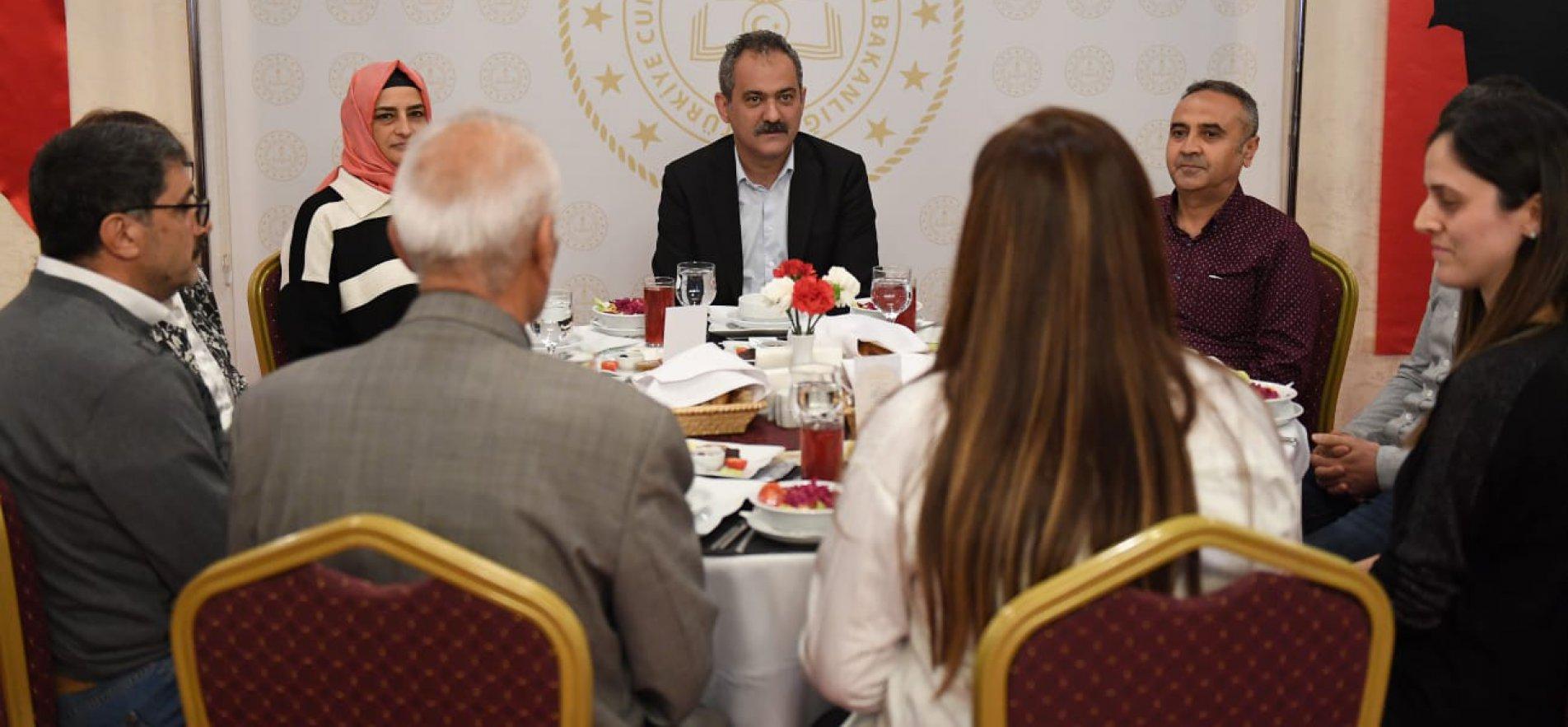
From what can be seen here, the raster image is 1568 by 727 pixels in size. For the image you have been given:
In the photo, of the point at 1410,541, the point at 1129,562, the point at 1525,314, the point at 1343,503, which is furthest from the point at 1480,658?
the point at 1343,503

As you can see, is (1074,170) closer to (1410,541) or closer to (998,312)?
(998,312)

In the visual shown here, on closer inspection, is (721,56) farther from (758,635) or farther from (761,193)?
(758,635)

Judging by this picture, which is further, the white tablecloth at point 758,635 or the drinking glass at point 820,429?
the drinking glass at point 820,429

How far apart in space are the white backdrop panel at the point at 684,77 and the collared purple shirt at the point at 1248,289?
1.33 metres

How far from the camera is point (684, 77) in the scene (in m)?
4.72

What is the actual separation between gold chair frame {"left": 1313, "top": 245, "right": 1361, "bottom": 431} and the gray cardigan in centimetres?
29

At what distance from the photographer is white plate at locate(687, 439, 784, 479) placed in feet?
7.15

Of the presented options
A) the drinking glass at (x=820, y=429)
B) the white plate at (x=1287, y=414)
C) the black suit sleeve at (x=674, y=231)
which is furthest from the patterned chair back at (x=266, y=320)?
the white plate at (x=1287, y=414)

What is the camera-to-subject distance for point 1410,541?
1.71 metres

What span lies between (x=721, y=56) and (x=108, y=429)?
126 inches

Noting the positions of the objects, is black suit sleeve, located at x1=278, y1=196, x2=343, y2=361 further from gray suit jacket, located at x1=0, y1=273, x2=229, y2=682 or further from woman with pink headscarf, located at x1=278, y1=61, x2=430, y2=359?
gray suit jacket, located at x1=0, y1=273, x2=229, y2=682

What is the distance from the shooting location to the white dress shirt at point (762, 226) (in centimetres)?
448

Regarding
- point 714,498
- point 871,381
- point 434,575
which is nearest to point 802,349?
point 871,381

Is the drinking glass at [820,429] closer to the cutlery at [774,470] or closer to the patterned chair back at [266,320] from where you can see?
the cutlery at [774,470]
